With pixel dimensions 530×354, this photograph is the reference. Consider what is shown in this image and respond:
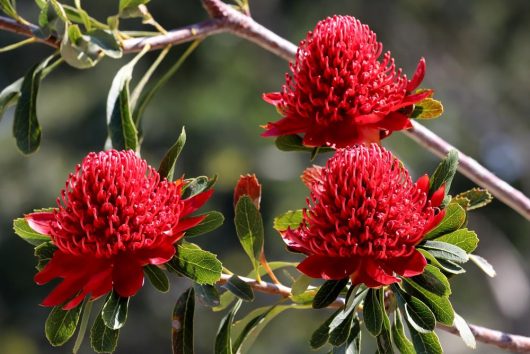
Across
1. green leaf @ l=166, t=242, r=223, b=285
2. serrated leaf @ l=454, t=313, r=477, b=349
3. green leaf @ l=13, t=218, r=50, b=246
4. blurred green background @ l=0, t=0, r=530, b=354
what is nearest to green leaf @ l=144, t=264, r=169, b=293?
green leaf @ l=166, t=242, r=223, b=285

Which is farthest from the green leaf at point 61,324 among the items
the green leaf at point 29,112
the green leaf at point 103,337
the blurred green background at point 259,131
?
the blurred green background at point 259,131

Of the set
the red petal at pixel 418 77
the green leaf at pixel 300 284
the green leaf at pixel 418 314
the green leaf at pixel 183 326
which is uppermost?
the red petal at pixel 418 77

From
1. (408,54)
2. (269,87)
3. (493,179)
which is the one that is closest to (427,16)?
(408,54)

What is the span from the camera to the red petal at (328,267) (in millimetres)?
1149

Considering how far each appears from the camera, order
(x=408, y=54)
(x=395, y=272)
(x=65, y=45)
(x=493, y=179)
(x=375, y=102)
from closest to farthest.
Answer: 1. (x=395, y=272)
2. (x=375, y=102)
3. (x=65, y=45)
4. (x=493, y=179)
5. (x=408, y=54)

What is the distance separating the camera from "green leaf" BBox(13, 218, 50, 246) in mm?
1268

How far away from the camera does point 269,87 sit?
333 inches

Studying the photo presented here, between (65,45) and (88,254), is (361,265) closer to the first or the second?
(88,254)

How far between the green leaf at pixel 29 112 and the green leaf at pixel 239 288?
1.42ft

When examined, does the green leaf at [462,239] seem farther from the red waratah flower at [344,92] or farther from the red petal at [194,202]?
the red petal at [194,202]

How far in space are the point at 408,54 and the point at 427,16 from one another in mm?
447

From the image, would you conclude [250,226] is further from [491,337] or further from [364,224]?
[491,337]

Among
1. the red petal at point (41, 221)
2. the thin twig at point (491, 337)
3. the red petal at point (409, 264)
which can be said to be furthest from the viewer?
the thin twig at point (491, 337)

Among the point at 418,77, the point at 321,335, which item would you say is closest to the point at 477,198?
the point at 418,77
